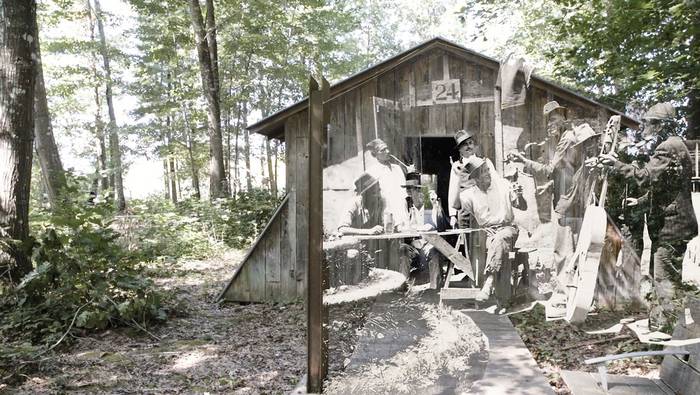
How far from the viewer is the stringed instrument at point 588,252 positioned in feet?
10.2

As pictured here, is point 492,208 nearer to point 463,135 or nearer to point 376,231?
point 463,135

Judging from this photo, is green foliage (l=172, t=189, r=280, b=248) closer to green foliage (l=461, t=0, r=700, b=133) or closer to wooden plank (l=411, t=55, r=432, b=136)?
green foliage (l=461, t=0, r=700, b=133)

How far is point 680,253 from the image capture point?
352cm

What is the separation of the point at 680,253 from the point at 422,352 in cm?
221

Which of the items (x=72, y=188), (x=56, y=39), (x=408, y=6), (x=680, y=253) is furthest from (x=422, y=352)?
(x=408, y=6)

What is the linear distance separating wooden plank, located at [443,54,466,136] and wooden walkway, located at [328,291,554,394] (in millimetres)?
1204

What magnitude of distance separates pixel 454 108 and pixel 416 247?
1.07m

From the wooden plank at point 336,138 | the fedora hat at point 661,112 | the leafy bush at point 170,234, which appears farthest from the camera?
the leafy bush at point 170,234

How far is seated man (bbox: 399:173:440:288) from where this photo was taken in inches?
125

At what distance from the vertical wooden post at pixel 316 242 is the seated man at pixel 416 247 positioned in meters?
0.58

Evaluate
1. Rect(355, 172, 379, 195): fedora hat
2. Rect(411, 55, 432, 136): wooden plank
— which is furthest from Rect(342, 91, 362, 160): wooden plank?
Rect(411, 55, 432, 136): wooden plank

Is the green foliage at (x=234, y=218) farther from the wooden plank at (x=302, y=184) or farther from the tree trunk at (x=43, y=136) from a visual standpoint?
the wooden plank at (x=302, y=184)

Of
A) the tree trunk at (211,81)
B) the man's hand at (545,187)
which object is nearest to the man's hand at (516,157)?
the man's hand at (545,187)

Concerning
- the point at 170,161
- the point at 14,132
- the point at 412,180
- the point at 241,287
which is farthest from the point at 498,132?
the point at 170,161
